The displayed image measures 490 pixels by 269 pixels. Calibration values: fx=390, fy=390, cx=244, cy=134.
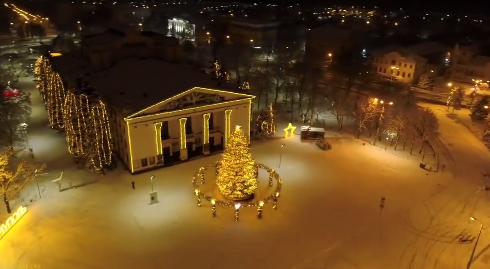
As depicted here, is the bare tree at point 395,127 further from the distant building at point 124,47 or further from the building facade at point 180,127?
the distant building at point 124,47

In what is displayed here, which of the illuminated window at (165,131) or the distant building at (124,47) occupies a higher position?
the distant building at (124,47)

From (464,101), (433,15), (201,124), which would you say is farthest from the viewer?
Result: (433,15)

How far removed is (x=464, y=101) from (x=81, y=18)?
107 metres

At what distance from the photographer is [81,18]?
392 feet

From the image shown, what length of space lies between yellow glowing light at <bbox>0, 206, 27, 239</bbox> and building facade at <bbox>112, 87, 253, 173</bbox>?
10.7 metres

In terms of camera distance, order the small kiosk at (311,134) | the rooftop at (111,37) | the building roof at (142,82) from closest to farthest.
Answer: the building roof at (142,82) < the small kiosk at (311,134) < the rooftop at (111,37)

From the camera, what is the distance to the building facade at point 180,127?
39531mm

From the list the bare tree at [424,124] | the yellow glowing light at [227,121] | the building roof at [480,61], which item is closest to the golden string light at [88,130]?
the yellow glowing light at [227,121]

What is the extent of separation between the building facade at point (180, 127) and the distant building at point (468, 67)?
2053 inches

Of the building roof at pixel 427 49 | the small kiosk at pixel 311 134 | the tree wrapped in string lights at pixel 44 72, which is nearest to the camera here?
the small kiosk at pixel 311 134

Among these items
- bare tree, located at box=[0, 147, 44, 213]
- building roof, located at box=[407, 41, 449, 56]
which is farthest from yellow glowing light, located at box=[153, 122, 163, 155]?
building roof, located at box=[407, 41, 449, 56]

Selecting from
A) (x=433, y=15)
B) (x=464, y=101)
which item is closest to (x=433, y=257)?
(x=464, y=101)

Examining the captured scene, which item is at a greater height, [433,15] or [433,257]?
[433,15]

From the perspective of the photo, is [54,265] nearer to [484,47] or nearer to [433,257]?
[433,257]
